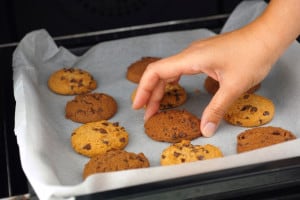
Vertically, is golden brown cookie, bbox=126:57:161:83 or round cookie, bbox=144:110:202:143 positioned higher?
golden brown cookie, bbox=126:57:161:83

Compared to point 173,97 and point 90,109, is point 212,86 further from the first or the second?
point 90,109

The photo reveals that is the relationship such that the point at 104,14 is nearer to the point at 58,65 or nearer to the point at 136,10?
the point at 136,10

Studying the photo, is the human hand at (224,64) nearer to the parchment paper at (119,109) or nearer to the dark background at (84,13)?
the parchment paper at (119,109)

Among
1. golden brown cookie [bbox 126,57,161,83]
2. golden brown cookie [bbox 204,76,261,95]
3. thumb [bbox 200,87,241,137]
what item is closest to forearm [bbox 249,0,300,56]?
thumb [bbox 200,87,241,137]

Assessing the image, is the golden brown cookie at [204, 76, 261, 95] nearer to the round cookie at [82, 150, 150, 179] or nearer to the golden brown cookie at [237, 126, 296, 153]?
the golden brown cookie at [237, 126, 296, 153]

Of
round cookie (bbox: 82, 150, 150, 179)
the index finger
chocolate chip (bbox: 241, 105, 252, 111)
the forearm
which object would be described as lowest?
round cookie (bbox: 82, 150, 150, 179)

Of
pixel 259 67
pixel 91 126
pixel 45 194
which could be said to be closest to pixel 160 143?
pixel 91 126
